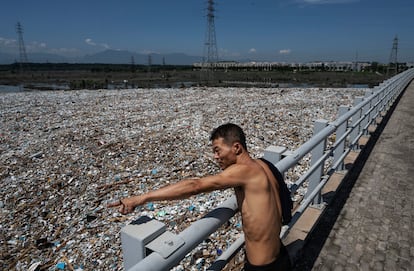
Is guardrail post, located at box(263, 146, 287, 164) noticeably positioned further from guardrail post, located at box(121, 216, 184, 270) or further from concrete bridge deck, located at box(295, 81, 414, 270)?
guardrail post, located at box(121, 216, 184, 270)

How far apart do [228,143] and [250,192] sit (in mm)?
365

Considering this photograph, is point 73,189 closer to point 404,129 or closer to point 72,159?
point 72,159

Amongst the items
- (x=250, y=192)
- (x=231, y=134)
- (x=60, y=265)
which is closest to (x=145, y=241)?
(x=250, y=192)

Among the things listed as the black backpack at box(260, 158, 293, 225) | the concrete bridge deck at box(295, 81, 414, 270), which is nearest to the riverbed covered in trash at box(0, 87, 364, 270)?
the concrete bridge deck at box(295, 81, 414, 270)

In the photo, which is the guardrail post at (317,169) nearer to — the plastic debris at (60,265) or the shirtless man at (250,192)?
the shirtless man at (250,192)

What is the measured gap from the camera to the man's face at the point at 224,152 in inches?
80.5

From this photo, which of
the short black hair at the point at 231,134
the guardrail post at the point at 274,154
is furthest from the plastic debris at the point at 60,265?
the short black hair at the point at 231,134

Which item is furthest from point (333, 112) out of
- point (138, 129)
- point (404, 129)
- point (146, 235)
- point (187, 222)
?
point (146, 235)

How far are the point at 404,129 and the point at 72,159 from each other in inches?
370

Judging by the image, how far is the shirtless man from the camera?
74.4 inches

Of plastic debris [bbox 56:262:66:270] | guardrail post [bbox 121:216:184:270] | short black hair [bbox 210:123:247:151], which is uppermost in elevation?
short black hair [bbox 210:123:247:151]

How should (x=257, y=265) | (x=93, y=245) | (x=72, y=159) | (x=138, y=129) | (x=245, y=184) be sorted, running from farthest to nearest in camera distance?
(x=138, y=129), (x=72, y=159), (x=93, y=245), (x=257, y=265), (x=245, y=184)

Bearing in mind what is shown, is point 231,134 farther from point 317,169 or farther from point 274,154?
point 317,169

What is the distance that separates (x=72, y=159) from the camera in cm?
807
